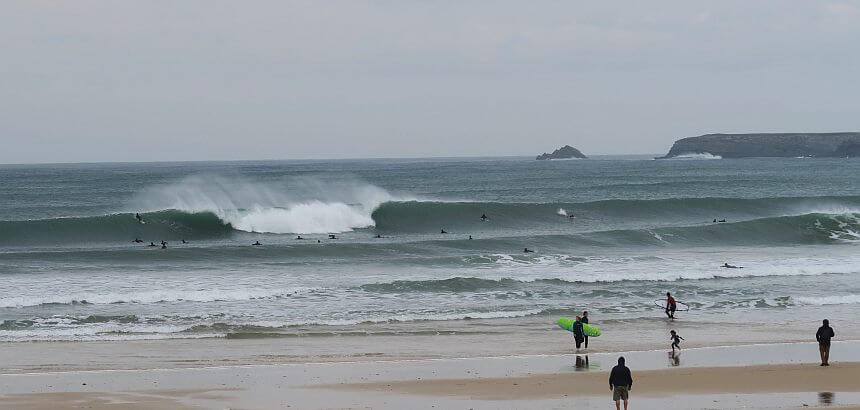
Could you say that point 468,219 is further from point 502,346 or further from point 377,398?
point 377,398

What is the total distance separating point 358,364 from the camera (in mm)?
15562

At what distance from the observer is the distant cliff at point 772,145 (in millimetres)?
163625

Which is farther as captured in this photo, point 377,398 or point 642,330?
point 642,330

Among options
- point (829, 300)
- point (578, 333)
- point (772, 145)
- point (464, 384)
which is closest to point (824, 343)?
point (578, 333)

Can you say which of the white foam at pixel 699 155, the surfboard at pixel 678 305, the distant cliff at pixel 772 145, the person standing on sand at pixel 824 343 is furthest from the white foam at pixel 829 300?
the white foam at pixel 699 155

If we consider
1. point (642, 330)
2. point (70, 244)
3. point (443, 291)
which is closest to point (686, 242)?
point (443, 291)

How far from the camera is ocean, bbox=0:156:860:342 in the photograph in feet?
66.9

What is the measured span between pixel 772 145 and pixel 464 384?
17032 centimetres

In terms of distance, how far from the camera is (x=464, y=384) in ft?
45.6

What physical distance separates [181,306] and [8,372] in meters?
7.00

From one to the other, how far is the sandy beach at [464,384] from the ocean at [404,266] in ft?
11.8

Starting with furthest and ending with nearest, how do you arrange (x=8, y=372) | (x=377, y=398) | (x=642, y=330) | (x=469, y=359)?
(x=642, y=330), (x=469, y=359), (x=8, y=372), (x=377, y=398)

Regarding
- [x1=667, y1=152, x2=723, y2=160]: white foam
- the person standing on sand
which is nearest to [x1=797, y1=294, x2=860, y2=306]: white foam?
the person standing on sand

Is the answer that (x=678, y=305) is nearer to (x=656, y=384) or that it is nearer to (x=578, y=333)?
(x=578, y=333)
